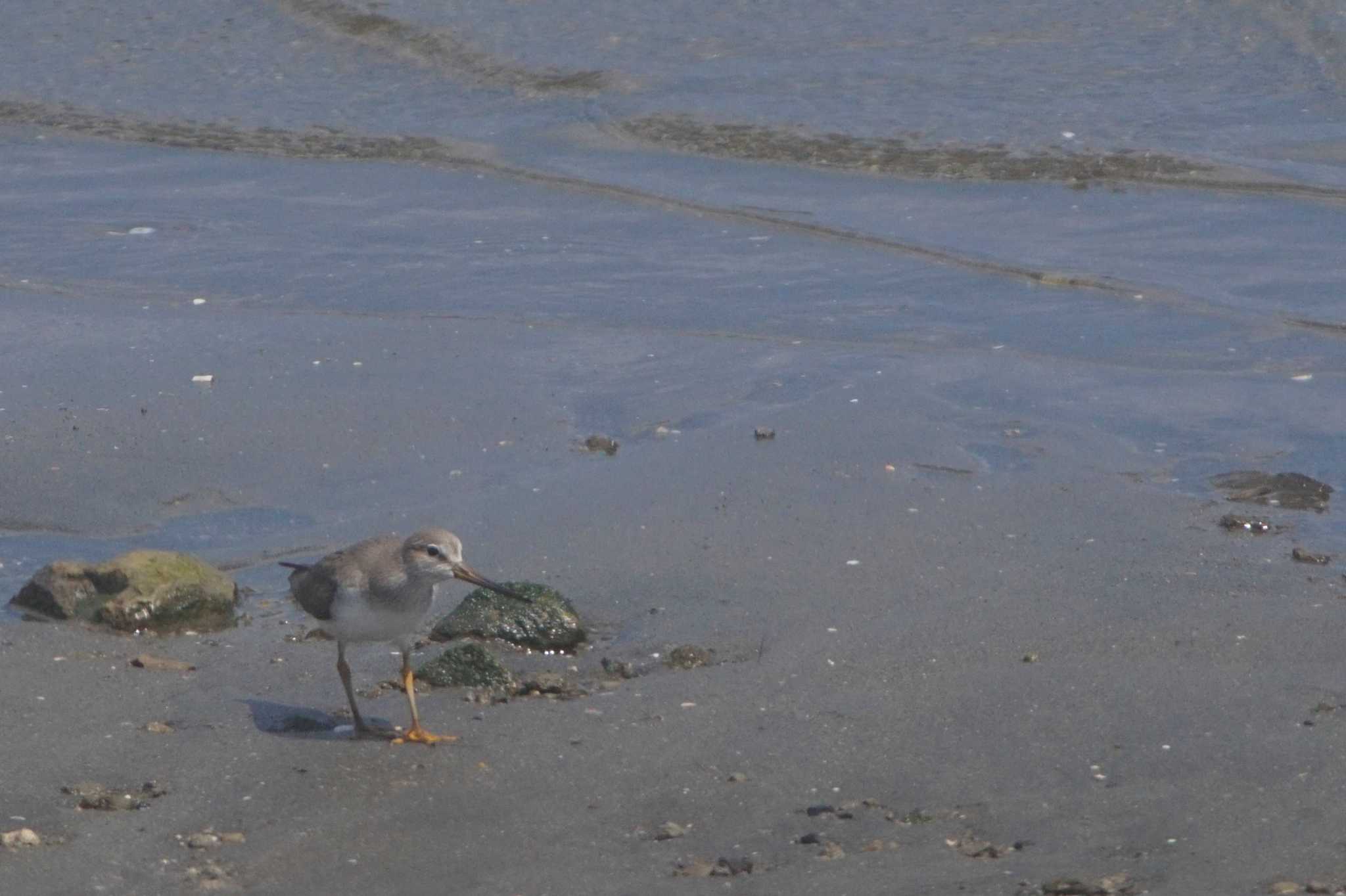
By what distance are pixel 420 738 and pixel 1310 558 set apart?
286 centimetres

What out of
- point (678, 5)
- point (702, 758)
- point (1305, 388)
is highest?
point (678, 5)

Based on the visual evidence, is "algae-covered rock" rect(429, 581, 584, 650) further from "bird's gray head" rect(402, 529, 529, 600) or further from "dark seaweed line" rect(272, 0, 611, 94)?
"dark seaweed line" rect(272, 0, 611, 94)

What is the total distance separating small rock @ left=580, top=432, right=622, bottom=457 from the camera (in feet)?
23.5

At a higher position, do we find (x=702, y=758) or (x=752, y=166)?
(x=752, y=166)

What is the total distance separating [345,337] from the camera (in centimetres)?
851

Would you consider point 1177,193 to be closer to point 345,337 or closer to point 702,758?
point 345,337

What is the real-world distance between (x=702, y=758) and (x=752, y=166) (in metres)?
7.13

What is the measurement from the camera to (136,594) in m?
5.73

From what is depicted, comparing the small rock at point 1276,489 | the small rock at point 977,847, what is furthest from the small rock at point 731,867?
the small rock at point 1276,489

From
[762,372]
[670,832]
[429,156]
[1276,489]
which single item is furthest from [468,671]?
[429,156]

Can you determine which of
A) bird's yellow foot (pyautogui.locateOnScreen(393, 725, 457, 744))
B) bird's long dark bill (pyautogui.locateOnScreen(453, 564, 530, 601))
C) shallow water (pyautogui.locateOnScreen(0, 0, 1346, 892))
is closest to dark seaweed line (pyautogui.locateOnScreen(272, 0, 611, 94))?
shallow water (pyautogui.locateOnScreen(0, 0, 1346, 892))

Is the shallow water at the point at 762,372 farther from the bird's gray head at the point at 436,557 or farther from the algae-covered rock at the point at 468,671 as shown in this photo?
the bird's gray head at the point at 436,557

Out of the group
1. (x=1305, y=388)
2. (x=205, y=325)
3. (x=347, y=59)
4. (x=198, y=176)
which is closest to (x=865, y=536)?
(x=1305, y=388)

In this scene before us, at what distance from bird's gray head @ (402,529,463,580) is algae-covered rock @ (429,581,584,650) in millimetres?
353
